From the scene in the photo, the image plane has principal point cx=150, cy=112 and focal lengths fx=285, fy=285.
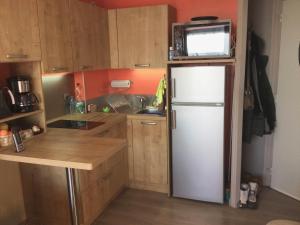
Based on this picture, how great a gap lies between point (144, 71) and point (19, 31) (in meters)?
1.78

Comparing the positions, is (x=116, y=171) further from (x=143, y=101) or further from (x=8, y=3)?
(x=8, y=3)

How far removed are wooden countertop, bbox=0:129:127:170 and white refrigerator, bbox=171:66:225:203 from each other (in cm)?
102

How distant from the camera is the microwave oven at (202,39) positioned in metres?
2.73

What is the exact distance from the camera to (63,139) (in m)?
2.28

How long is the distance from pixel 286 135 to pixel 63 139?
2336 mm

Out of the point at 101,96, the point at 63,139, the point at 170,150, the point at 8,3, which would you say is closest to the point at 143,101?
the point at 101,96

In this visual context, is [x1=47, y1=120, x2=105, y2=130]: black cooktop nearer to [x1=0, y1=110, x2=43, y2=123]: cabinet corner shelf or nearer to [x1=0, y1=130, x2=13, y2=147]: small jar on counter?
→ [x1=0, y1=110, x2=43, y2=123]: cabinet corner shelf

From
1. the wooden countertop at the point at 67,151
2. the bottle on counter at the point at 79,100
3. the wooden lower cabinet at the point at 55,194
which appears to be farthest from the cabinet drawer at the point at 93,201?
the bottle on counter at the point at 79,100

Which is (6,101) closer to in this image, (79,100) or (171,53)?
(79,100)

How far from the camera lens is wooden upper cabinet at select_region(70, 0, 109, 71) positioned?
2762 millimetres

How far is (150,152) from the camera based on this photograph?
3.22 metres

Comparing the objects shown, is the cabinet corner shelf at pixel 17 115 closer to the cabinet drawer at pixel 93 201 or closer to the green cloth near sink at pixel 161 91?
the cabinet drawer at pixel 93 201

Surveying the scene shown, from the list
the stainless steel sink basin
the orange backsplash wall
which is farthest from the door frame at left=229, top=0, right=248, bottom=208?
the stainless steel sink basin

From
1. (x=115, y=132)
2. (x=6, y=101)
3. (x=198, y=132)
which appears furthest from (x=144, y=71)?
(x=6, y=101)
